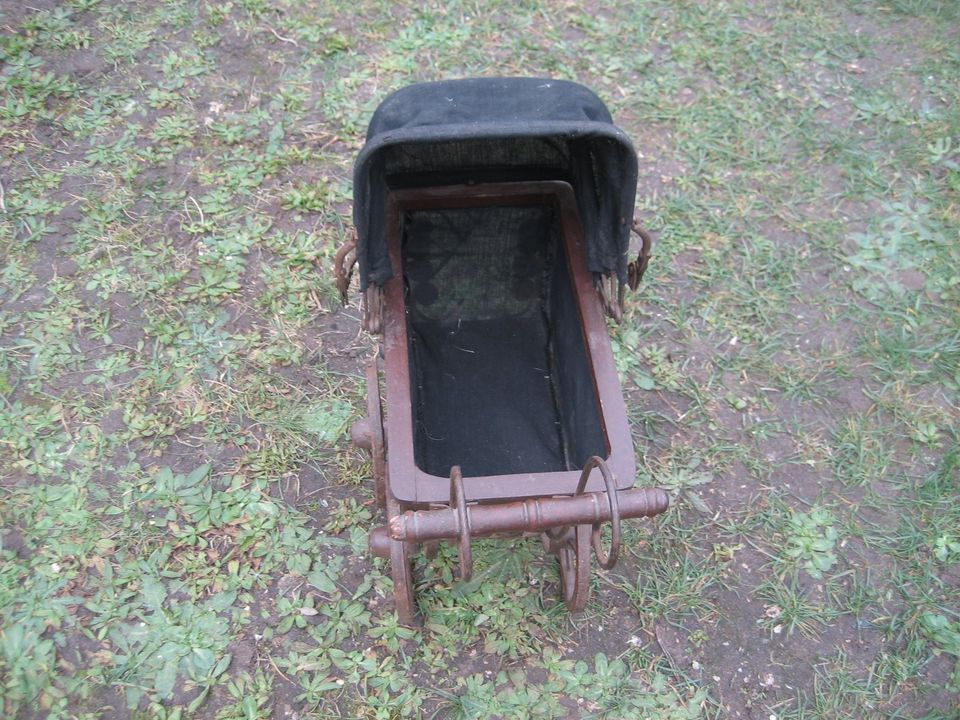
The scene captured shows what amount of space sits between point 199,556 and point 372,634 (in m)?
0.63

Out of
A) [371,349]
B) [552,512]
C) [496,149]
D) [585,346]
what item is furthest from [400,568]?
[496,149]

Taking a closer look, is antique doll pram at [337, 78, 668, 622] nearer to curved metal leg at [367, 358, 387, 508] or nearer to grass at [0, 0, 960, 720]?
curved metal leg at [367, 358, 387, 508]

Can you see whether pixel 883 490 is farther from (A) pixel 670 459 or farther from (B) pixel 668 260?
(B) pixel 668 260

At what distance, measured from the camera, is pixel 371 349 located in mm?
3010

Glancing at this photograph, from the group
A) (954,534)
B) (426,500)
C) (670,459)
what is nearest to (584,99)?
(426,500)

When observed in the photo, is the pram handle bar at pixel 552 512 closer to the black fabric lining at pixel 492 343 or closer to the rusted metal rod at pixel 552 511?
the rusted metal rod at pixel 552 511

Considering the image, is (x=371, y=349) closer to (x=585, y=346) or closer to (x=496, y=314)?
(x=496, y=314)

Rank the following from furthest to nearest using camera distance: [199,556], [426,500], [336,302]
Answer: [336,302]
[199,556]
[426,500]

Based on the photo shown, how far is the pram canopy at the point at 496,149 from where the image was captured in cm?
188

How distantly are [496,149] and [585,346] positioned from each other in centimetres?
70

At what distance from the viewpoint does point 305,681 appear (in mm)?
2334

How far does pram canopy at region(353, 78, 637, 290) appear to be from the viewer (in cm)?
188

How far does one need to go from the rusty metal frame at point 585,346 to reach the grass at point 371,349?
27.6 inches

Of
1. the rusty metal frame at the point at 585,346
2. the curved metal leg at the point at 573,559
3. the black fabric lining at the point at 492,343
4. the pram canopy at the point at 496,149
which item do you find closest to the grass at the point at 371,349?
the curved metal leg at the point at 573,559
